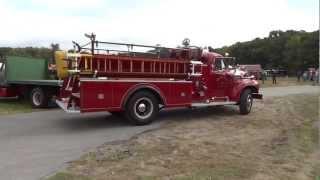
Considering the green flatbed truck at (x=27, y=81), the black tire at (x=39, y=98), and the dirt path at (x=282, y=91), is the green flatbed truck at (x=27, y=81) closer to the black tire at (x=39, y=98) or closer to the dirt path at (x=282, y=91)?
the black tire at (x=39, y=98)

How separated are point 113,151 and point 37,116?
20.9 feet

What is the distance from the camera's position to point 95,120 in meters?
14.8

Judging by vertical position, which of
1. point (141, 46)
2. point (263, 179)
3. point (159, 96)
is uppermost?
point (141, 46)

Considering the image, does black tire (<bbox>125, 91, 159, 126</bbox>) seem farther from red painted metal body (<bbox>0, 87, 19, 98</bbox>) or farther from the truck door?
red painted metal body (<bbox>0, 87, 19, 98</bbox>)

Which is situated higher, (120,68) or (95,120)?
(120,68)

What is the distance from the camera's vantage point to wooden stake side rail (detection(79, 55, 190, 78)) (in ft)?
42.6

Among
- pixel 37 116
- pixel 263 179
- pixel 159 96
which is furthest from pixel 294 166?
pixel 37 116

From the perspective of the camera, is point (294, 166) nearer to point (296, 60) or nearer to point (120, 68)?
point (120, 68)

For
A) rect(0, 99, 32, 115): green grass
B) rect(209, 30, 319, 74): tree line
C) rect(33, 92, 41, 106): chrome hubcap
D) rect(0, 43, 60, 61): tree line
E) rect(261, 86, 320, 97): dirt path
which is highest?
rect(209, 30, 319, 74): tree line

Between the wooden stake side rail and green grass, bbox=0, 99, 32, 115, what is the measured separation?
4.76 m

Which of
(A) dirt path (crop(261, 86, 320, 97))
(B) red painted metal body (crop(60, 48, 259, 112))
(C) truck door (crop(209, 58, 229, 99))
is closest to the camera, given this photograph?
(B) red painted metal body (crop(60, 48, 259, 112))

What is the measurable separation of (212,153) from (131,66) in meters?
4.72

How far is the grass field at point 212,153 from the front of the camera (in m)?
8.11

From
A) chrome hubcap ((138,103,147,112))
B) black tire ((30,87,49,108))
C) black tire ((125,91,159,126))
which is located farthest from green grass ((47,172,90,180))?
black tire ((30,87,49,108))
